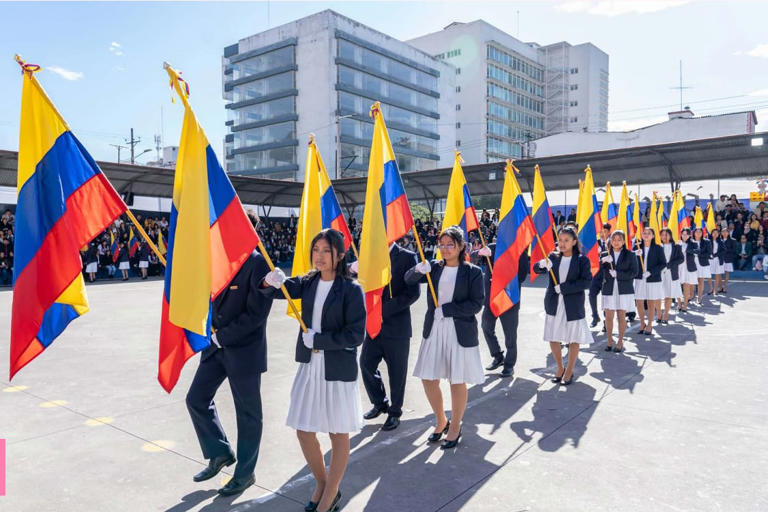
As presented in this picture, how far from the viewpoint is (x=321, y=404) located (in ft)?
11.1

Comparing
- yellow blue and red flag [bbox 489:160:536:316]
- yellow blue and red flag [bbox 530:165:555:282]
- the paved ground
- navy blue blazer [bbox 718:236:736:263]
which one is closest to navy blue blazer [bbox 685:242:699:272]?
navy blue blazer [bbox 718:236:736:263]

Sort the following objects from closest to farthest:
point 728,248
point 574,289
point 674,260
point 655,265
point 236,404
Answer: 1. point 236,404
2. point 574,289
3. point 655,265
4. point 674,260
5. point 728,248

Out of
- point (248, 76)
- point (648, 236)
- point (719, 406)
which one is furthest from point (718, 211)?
point (248, 76)

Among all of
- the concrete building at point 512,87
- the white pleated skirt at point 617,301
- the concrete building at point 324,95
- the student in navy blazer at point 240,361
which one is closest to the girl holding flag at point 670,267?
the white pleated skirt at point 617,301

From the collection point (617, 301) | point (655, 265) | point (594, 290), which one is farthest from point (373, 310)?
point (655, 265)

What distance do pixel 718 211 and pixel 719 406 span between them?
1902 centimetres

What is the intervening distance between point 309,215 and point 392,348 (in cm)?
140

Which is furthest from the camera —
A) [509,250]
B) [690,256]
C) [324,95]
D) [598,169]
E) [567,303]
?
[324,95]

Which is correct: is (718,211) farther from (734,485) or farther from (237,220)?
(237,220)

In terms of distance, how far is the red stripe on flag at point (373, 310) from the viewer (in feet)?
15.0

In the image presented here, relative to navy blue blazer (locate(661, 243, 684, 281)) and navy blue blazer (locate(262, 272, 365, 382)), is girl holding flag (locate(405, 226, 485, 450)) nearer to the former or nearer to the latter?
navy blue blazer (locate(262, 272, 365, 382))

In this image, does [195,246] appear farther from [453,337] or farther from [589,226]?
[589,226]

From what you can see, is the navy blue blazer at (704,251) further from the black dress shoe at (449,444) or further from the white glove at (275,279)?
the white glove at (275,279)

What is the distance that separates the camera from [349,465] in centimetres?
412
